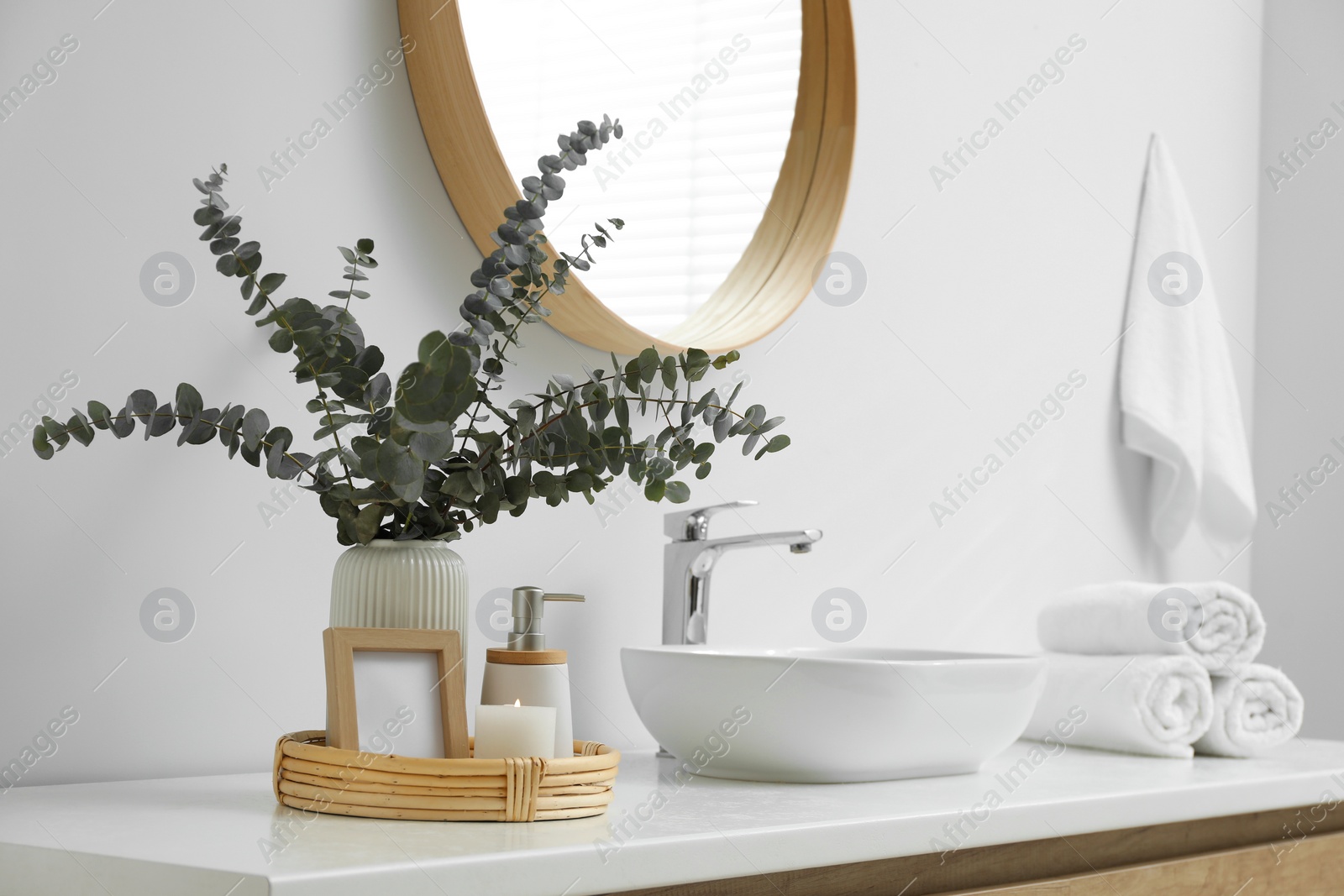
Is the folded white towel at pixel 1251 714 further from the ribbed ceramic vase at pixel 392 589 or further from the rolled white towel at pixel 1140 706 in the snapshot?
the ribbed ceramic vase at pixel 392 589

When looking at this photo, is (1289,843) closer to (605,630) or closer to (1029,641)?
(1029,641)

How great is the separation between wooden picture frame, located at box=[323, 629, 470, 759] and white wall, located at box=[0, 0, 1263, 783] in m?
0.22

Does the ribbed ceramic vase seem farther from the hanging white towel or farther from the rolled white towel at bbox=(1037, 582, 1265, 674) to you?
the hanging white towel

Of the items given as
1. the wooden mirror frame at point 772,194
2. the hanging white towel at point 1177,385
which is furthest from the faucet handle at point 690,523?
the hanging white towel at point 1177,385

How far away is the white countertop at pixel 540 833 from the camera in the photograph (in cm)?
63

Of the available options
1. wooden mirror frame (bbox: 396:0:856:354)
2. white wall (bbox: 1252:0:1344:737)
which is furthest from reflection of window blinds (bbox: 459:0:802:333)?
white wall (bbox: 1252:0:1344:737)

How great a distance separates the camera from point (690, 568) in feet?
4.02

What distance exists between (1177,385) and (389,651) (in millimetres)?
1495

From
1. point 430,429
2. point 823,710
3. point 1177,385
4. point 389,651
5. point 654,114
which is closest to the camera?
point 430,429

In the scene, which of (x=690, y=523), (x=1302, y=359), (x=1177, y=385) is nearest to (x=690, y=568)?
(x=690, y=523)

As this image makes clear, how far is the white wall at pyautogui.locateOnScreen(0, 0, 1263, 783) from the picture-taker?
90 cm

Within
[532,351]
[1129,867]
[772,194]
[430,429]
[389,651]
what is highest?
[772,194]

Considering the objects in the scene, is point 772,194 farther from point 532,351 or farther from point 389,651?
point 389,651

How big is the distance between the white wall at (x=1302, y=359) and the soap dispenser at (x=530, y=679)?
165 centimetres
